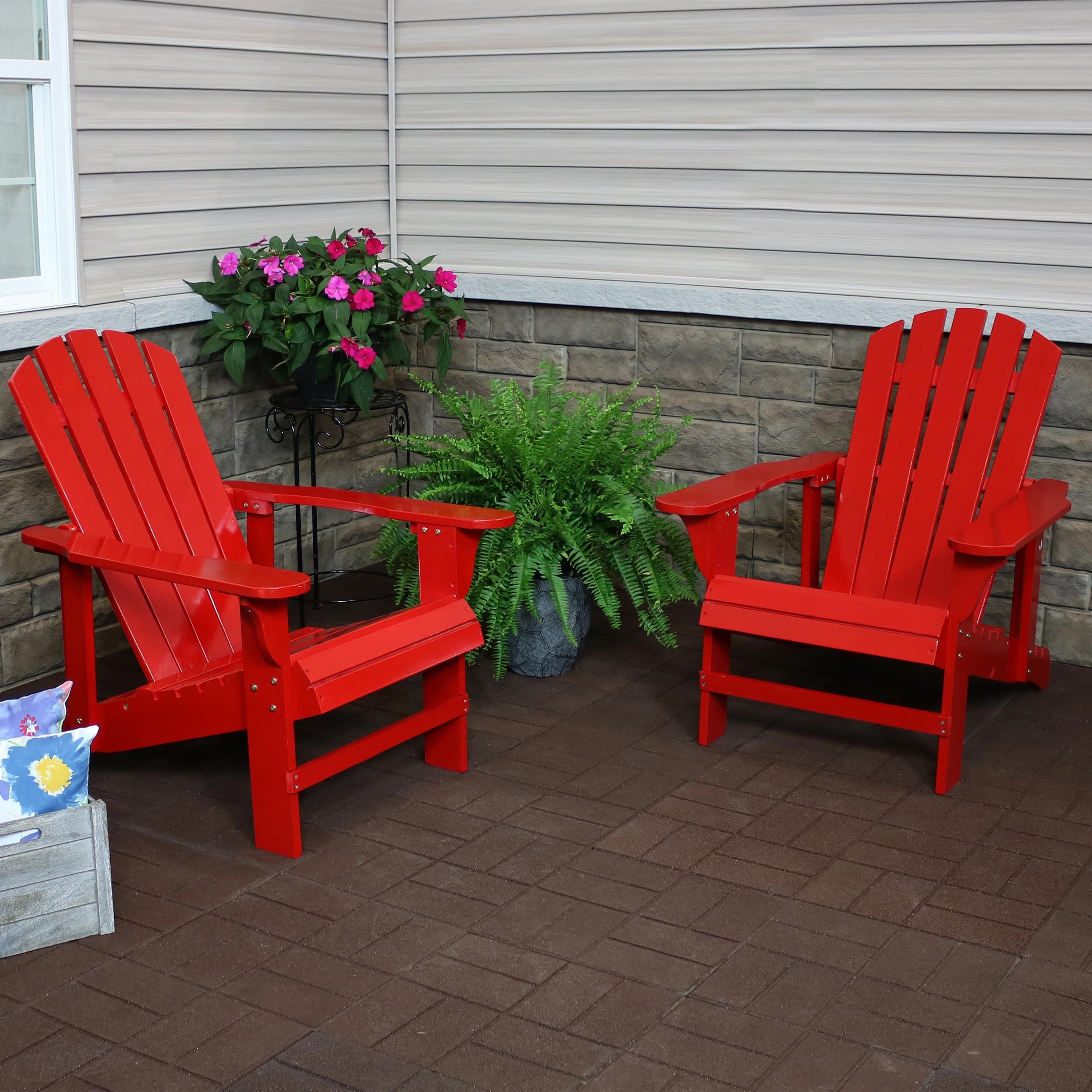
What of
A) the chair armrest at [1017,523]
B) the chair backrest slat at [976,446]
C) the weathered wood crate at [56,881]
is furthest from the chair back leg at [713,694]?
the weathered wood crate at [56,881]

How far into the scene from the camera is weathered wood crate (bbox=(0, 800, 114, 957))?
2.42m

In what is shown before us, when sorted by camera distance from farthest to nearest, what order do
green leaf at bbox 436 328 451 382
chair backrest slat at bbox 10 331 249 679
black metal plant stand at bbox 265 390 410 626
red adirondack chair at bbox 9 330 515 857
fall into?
green leaf at bbox 436 328 451 382, black metal plant stand at bbox 265 390 410 626, chair backrest slat at bbox 10 331 249 679, red adirondack chair at bbox 9 330 515 857

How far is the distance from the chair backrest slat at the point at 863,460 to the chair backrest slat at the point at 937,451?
0.38 feet

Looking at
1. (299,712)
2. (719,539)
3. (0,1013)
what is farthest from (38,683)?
(719,539)

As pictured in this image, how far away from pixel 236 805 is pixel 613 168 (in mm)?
2471

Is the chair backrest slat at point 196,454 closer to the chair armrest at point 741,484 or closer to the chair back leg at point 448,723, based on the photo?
the chair back leg at point 448,723

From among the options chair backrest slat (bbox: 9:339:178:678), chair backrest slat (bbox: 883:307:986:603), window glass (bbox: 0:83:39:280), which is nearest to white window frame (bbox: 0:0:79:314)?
window glass (bbox: 0:83:39:280)

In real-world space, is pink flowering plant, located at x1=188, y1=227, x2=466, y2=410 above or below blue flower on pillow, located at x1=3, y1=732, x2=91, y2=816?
above

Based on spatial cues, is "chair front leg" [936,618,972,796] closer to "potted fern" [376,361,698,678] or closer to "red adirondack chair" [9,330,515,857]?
"potted fern" [376,361,698,678]

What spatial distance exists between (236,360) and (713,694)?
174 centimetres

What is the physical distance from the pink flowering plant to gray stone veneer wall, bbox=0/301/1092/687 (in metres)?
0.18

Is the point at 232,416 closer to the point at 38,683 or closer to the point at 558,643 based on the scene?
the point at 38,683

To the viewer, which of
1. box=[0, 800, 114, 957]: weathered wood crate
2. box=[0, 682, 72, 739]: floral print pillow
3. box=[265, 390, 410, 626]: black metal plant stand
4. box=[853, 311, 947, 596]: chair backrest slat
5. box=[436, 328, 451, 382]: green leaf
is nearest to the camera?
box=[0, 800, 114, 957]: weathered wood crate

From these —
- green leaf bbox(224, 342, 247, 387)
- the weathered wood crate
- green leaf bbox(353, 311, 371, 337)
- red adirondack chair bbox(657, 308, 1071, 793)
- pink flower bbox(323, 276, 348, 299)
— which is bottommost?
the weathered wood crate
